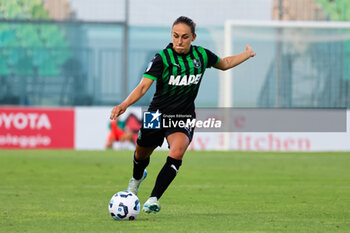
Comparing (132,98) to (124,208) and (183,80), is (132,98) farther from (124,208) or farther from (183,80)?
(124,208)

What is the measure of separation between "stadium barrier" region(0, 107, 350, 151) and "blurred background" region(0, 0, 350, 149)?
1.55 m

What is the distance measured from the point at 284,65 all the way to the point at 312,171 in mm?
9747

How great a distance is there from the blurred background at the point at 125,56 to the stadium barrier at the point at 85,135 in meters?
1.55

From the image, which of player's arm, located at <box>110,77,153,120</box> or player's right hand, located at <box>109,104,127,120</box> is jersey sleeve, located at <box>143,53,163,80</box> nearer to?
player's arm, located at <box>110,77,153,120</box>

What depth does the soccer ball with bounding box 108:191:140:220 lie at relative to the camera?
737 centimetres

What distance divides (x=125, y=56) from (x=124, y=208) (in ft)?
58.6

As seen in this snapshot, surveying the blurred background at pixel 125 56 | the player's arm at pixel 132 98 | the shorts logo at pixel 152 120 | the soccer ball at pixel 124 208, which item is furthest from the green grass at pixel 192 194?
the blurred background at pixel 125 56

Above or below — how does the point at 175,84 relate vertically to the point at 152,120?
above

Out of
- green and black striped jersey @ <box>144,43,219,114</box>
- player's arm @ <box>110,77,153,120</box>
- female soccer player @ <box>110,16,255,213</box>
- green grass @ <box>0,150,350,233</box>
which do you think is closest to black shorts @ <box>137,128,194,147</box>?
female soccer player @ <box>110,16,255,213</box>

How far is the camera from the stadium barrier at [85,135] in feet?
71.2

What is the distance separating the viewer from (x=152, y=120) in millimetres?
8094

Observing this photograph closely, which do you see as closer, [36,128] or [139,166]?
[139,166]

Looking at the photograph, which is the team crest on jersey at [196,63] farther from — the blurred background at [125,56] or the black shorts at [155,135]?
the blurred background at [125,56]

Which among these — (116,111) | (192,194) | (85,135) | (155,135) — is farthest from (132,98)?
(85,135)
